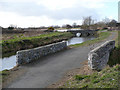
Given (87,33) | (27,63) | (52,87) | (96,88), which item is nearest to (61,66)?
(27,63)

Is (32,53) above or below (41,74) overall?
above

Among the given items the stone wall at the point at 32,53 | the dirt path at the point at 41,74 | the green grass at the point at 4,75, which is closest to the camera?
the dirt path at the point at 41,74

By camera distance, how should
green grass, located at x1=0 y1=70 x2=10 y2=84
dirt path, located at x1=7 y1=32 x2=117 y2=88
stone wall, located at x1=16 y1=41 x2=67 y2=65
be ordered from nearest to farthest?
dirt path, located at x1=7 y1=32 x2=117 y2=88
green grass, located at x1=0 y1=70 x2=10 y2=84
stone wall, located at x1=16 y1=41 x2=67 y2=65

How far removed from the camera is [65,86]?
6.87 m

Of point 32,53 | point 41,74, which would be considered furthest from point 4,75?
point 32,53

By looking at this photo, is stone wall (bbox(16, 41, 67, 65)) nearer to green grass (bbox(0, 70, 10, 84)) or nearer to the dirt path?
the dirt path

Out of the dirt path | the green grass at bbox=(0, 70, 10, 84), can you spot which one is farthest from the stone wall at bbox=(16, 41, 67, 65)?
the green grass at bbox=(0, 70, 10, 84)

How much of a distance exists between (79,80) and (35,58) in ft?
18.4

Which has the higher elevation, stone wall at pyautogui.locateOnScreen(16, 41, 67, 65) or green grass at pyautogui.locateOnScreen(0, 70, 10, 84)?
stone wall at pyautogui.locateOnScreen(16, 41, 67, 65)

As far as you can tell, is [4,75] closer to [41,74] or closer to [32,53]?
[41,74]

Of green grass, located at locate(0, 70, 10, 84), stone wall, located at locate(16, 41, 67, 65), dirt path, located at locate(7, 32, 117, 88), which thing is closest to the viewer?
dirt path, located at locate(7, 32, 117, 88)

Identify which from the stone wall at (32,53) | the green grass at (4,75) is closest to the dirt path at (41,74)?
the stone wall at (32,53)

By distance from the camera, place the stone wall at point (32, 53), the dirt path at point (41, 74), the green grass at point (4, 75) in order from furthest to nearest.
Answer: the stone wall at point (32, 53) < the green grass at point (4, 75) < the dirt path at point (41, 74)

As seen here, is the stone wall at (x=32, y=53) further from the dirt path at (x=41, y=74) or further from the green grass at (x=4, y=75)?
the green grass at (x=4, y=75)
